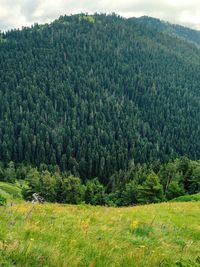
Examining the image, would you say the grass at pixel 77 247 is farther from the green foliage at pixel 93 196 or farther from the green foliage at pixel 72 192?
the green foliage at pixel 93 196

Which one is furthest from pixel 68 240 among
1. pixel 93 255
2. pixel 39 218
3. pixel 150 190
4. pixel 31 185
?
pixel 31 185

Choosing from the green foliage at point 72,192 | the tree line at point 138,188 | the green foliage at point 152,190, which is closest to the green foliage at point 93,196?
the tree line at point 138,188

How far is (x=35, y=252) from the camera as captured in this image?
24.7 ft

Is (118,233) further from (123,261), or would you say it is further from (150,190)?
(150,190)

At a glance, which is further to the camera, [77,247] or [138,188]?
[138,188]

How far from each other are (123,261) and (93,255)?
69cm

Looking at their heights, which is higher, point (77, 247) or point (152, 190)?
point (77, 247)

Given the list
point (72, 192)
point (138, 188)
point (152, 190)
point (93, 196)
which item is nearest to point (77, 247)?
point (152, 190)

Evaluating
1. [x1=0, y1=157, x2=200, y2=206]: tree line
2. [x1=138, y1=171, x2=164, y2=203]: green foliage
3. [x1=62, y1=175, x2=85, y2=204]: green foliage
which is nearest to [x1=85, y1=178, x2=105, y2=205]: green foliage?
[x1=0, y1=157, x2=200, y2=206]: tree line

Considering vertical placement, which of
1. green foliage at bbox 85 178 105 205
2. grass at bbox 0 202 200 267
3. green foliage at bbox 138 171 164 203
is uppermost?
grass at bbox 0 202 200 267

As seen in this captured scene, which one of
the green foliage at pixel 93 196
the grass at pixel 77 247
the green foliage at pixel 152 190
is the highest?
the grass at pixel 77 247

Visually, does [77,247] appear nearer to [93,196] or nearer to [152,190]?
[152,190]

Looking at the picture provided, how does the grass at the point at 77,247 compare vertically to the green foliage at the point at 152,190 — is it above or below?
above

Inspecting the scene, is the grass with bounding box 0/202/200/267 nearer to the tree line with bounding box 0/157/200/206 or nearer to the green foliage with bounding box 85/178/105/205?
the tree line with bounding box 0/157/200/206
